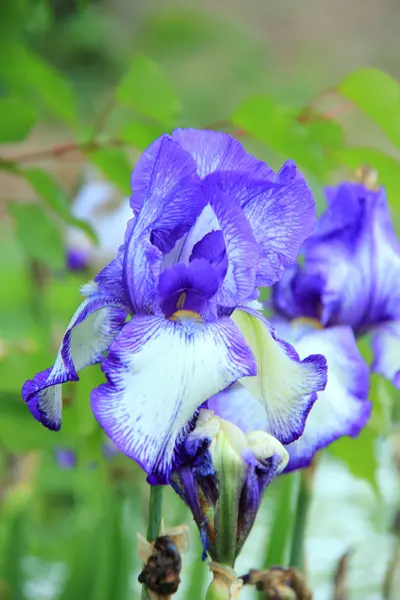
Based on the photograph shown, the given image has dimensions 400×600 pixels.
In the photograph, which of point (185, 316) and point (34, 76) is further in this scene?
point (34, 76)

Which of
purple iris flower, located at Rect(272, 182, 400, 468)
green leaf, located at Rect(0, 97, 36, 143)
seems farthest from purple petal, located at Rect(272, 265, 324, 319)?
green leaf, located at Rect(0, 97, 36, 143)

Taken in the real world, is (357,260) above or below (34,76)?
below

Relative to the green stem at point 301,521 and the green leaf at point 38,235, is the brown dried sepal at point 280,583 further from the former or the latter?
the green leaf at point 38,235

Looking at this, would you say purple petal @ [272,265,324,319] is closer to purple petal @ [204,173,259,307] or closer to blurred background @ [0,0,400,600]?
blurred background @ [0,0,400,600]

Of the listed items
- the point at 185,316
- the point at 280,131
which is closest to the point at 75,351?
the point at 185,316

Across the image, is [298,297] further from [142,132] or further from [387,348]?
[142,132]

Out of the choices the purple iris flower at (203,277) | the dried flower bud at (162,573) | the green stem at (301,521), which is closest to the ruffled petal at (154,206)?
the purple iris flower at (203,277)

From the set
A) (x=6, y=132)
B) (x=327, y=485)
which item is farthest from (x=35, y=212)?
(x=327, y=485)
